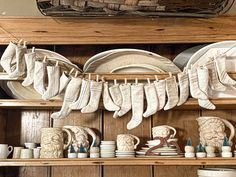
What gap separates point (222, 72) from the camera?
4.09 feet

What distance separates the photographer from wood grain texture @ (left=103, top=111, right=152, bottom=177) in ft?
4.72

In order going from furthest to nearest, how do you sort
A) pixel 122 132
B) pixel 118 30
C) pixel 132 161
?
pixel 122 132 → pixel 118 30 → pixel 132 161

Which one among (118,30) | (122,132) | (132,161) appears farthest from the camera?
(122,132)

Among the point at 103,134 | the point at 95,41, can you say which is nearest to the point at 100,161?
the point at 103,134

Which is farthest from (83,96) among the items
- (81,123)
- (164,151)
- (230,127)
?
(230,127)

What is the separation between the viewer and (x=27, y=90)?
4.58ft

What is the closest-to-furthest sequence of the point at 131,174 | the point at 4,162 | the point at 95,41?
the point at 4,162 → the point at 95,41 → the point at 131,174

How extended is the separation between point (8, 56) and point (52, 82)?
0.61ft

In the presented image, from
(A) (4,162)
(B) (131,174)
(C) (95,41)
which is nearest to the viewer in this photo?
(A) (4,162)

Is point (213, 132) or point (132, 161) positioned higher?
point (213, 132)

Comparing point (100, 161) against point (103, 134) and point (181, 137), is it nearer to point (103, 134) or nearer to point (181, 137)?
point (103, 134)

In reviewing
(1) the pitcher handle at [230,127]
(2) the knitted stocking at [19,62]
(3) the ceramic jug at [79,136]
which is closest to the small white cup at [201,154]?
(1) the pitcher handle at [230,127]

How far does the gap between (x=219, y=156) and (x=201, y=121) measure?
157mm

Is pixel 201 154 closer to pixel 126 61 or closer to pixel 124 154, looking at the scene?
pixel 124 154
